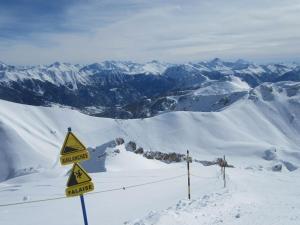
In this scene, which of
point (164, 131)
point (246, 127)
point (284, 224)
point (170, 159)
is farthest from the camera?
point (246, 127)

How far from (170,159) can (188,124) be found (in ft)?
242

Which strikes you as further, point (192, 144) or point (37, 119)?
point (37, 119)

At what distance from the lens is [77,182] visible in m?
10.9

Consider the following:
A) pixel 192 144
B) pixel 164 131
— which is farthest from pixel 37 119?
pixel 192 144

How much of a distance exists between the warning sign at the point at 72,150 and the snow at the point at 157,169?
12.9 ft

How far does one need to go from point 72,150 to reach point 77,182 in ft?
2.69

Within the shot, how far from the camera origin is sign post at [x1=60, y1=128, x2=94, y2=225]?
10.7 m

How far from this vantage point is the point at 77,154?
10.7 m

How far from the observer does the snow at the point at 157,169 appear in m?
16.5

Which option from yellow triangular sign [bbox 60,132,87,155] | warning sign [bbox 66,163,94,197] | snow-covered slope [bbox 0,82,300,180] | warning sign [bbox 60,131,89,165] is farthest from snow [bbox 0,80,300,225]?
yellow triangular sign [bbox 60,132,87,155]

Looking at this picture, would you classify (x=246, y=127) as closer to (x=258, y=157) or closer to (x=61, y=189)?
(x=258, y=157)

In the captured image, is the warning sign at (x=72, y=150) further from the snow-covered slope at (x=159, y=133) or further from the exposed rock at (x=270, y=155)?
the exposed rock at (x=270, y=155)

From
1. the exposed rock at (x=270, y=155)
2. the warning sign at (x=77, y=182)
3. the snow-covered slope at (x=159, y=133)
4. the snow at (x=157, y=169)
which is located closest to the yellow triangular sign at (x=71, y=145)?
the warning sign at (x=77, y=182)

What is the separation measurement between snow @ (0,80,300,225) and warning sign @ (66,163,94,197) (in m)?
3.39
